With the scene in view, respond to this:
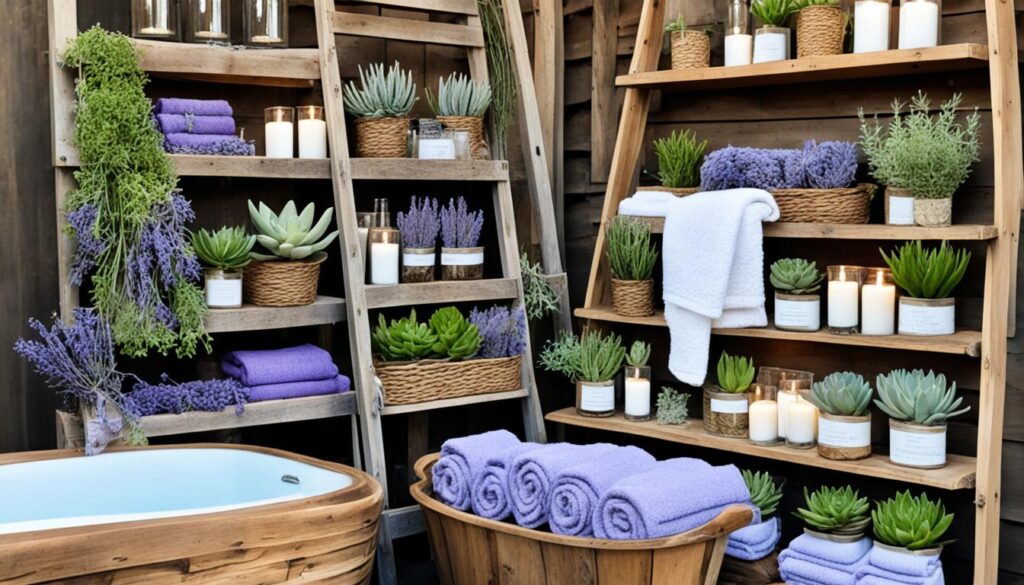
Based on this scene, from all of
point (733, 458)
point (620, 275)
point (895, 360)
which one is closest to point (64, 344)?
point (620, 275)

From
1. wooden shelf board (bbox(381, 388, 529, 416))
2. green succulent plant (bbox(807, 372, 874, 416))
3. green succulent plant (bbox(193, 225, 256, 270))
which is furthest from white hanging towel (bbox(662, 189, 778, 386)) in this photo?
green succulent plant (bbox(193, 225, 256, 270))

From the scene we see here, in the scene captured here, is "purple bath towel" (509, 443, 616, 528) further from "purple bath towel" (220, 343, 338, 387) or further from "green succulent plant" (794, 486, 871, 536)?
"purple bath towel" (220, 343, 338, 387)

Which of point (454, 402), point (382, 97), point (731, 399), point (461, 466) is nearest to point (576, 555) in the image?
point (461, 466)

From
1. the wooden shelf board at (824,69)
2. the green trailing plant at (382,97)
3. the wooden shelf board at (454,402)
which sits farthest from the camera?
the green trailing plant at (382,97)

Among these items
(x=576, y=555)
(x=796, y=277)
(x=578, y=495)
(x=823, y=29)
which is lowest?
(x=576, y=555)

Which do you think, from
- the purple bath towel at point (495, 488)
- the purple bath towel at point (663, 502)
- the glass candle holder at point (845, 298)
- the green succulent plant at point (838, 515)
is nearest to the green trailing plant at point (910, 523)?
the green succulent plant at point (838, 515)

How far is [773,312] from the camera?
10.4 feet

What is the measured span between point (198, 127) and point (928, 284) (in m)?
1.85

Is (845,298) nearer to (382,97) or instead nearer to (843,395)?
(843,395)

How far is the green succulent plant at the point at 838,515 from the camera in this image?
8.70ft

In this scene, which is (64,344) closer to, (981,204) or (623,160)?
(623,160)

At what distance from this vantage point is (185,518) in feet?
7.43

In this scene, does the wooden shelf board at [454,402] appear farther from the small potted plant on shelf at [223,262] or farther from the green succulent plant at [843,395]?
the green succulent plant at [843,395]

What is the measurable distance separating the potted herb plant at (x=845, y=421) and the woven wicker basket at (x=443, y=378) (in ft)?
3.07
